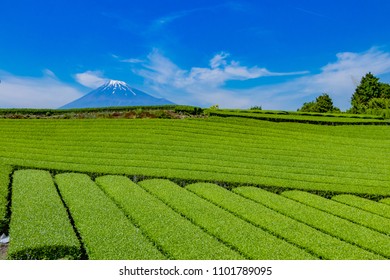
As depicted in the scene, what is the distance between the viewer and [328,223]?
14.2 meters

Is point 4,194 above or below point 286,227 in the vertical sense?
above

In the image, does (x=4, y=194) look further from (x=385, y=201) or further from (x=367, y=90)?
(x=367, y=90)

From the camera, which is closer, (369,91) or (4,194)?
(4,194)

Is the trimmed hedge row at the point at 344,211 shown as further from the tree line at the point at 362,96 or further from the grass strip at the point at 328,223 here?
the tree line at the point at 362,96

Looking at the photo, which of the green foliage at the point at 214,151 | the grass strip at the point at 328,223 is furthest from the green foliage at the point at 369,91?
the grass strip at the point at 328,223

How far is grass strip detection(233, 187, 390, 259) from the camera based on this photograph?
12391 millimetres

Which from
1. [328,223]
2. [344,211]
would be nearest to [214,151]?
[344,211]

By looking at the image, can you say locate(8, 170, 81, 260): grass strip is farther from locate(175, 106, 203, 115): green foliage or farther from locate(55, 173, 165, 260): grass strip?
locate(175, 106, 203, 115): green foliage

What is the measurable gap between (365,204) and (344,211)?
7.52 feet

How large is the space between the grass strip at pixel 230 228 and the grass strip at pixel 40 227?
449 centimetres

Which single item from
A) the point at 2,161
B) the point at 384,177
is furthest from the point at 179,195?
the point at 384,177

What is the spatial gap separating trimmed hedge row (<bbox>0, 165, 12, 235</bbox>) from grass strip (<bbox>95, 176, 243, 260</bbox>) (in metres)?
4.25
